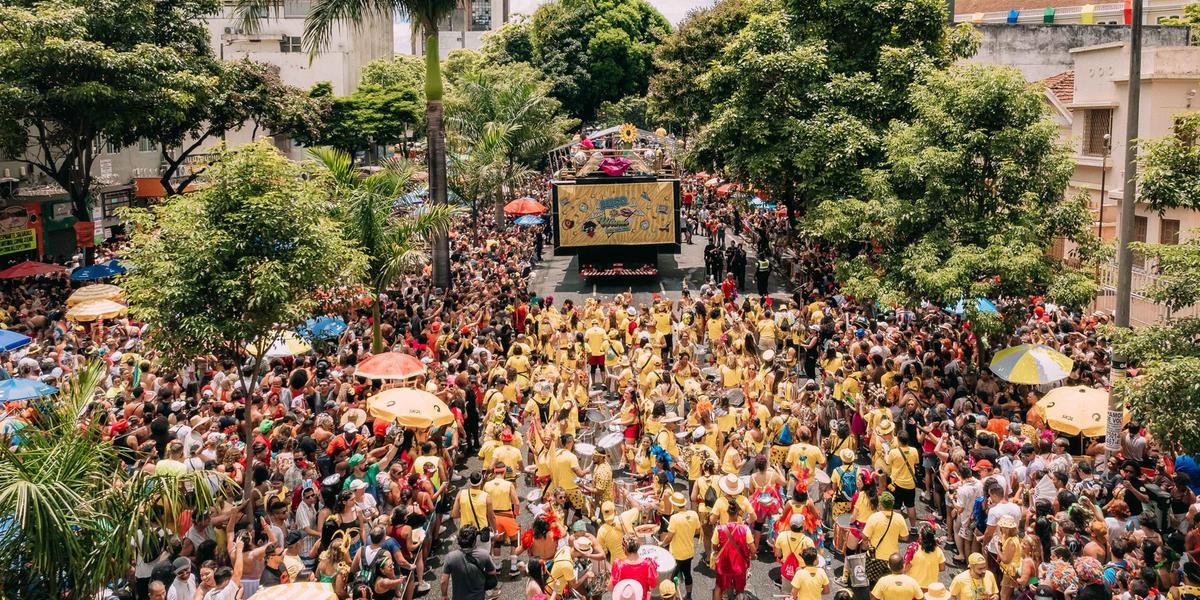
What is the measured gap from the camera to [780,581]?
38.2ft

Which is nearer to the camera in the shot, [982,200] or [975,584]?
[975,584]

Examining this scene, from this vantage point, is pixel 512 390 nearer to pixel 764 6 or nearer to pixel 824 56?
pixel 824 56

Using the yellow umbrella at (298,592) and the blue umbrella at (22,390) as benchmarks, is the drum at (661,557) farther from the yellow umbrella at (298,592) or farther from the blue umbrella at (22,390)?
the blue umbrella at (22,390)

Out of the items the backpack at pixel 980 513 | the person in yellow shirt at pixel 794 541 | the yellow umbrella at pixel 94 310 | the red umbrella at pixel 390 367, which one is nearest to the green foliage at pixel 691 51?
the yellow umbrella at pixel 94 310

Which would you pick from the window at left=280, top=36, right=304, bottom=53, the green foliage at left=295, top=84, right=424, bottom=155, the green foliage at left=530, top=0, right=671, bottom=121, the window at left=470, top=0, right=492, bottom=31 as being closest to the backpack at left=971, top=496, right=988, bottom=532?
the green foliage at left=295, top=84, right=424, bottom=155

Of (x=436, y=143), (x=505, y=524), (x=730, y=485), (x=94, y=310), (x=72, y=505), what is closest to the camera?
(x=72, y=505)

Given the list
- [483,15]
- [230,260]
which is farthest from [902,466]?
[483,15]

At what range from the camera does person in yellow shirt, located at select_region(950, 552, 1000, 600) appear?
8.88 m

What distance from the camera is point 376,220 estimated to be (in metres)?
18.3

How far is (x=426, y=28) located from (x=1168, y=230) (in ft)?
60.5

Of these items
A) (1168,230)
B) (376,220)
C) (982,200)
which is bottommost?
(1168,230)

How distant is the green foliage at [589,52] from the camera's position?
70312 mm

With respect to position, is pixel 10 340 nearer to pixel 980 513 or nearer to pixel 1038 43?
pixel 980 513

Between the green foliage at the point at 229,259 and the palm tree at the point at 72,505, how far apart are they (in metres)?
1.76
